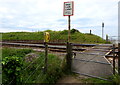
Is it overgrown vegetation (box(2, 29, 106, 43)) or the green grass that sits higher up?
overgrown vegetation (box(2, 29, 106, 43))

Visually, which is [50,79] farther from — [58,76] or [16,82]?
[16,82]

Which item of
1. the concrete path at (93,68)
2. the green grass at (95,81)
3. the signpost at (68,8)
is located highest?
the signpost at (68,8)

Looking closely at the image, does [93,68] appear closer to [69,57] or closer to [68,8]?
[69,57]

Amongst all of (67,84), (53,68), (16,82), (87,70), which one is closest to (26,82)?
(16,82)

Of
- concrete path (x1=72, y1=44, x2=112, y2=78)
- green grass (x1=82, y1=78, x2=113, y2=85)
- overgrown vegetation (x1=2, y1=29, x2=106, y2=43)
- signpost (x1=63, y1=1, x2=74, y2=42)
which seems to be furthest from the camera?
overgrown vegetation (x1=2, y1=29, x2=106, y2=43)

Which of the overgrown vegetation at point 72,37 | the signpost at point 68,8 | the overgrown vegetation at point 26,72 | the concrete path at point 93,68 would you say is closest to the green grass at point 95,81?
the concrete path at point 93,68

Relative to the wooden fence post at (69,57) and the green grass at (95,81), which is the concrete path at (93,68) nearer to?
the wooden fence post at (69,57)

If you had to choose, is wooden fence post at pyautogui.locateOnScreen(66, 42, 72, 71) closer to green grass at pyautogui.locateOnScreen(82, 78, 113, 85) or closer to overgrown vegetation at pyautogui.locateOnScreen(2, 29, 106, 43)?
green grass at pyautogui.locateOnScreen(82, 78, 113, 85)

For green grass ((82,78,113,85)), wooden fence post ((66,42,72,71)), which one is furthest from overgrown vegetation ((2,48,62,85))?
green grass ((82,78,113,85))

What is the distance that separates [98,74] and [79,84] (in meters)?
1.00

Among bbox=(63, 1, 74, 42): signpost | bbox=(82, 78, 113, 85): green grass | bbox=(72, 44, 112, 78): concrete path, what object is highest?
bbox=(63, 1, 74, 42): signpost

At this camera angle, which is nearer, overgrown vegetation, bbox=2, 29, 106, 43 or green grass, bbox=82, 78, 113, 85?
green grass, bbox=82, 78, 113, 85

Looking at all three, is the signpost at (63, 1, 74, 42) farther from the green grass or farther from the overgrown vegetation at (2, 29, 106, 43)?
the overgrown vegetation at (2, 29, 106, 43)

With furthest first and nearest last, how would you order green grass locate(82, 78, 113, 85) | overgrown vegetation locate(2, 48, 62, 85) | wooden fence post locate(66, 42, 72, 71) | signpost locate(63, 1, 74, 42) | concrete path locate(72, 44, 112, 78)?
1. signpost locate(63, 1, 74, 42)
2. wooden fence post locate(66, 42, 72, 71)
3. concrete path locate(72, 44, 112, 78)
4. green grass locate(82, 78, 113, 85)
5. overgrown vegetation locate(2, 48, 62, 85)
